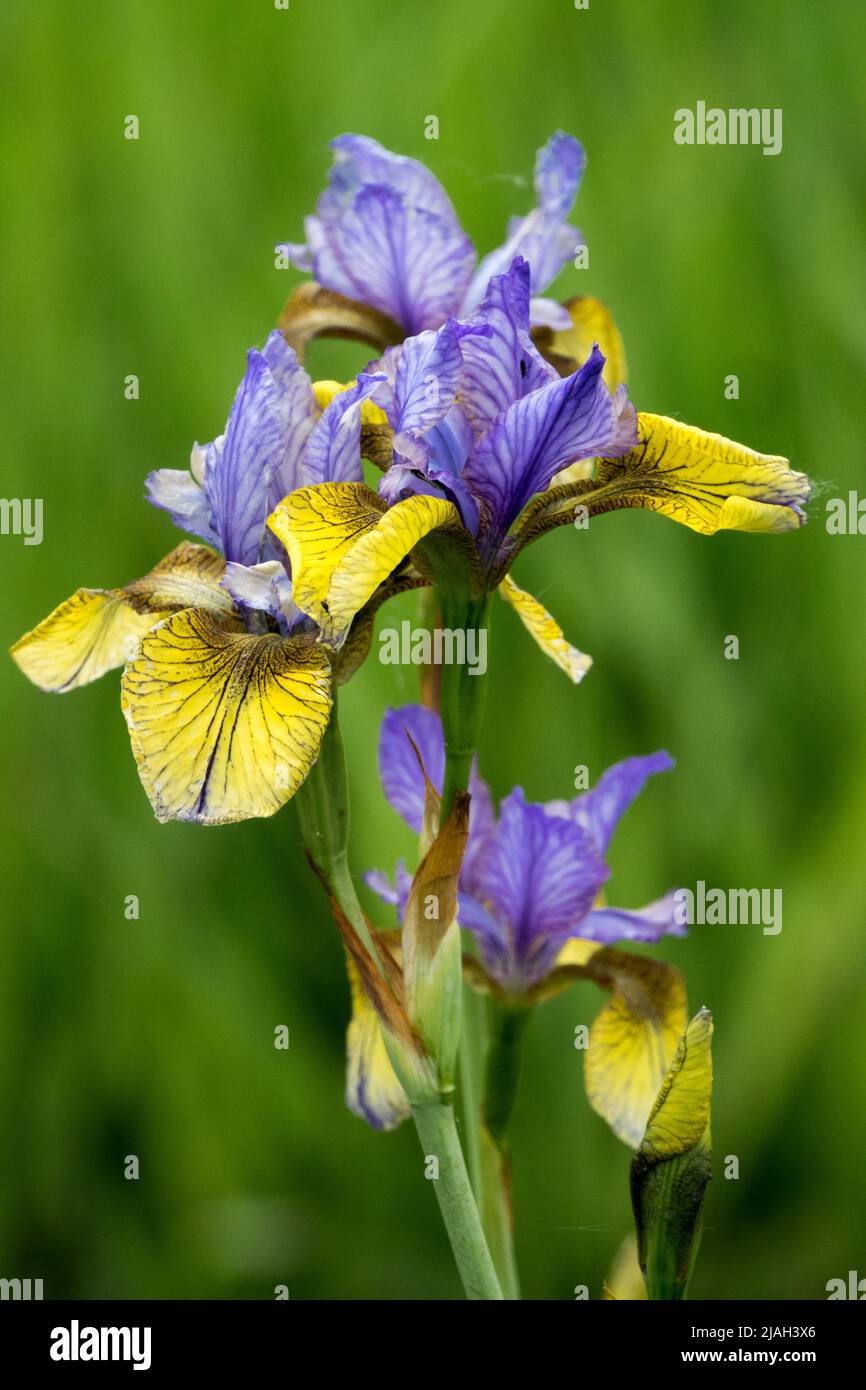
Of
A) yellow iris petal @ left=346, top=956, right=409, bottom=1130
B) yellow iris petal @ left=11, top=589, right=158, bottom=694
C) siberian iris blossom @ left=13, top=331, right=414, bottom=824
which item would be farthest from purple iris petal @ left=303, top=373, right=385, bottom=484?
yellow iris petal @ left=346, top=956, right=409, bottom=1130

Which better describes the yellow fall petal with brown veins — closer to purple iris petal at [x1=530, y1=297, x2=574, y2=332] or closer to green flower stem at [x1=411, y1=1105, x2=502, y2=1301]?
green flower stem at [x1=411, y1=1105, x2=502, y2=1301]

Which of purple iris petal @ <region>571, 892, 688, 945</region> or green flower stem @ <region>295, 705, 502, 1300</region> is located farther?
purple iris petal @ <region>571, 892, 688, 945</region>

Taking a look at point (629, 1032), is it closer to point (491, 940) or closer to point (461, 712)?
point (491, 940)

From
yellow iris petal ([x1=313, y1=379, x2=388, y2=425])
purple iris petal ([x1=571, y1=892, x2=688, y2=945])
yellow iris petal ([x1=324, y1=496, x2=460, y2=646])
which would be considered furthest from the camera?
purple iris petal ([x1=571, y1=892, x2=688, y2=945])

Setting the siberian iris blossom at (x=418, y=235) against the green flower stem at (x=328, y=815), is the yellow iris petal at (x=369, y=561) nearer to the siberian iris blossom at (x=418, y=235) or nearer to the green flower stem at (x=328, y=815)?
the green flower stem at (x=328, y=815)

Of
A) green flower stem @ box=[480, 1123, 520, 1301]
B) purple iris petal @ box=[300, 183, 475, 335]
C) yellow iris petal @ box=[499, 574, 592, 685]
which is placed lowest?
Result: green flower stem @ box=[480, 1123, 520, 1301]

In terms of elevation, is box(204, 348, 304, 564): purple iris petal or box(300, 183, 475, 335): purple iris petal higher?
box(300, 183, 475, 335): purple iris petal

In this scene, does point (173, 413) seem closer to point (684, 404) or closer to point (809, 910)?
point (684, 404)

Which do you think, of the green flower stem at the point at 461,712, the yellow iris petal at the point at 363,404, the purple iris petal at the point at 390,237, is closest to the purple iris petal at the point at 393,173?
the purple iris petal at the point at 390,237

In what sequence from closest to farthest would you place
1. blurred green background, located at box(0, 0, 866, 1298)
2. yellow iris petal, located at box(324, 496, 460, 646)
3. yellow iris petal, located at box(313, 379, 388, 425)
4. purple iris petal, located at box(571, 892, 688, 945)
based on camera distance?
yellow iris petal, located at box(324, 496, 460, 646) → yellow iris petal, located at box(313, 379, 388, 425) → purple iris petal, located at box(571, 892, 688, 945) → blurred green background, located at box(0, 0, 866, 1298)
